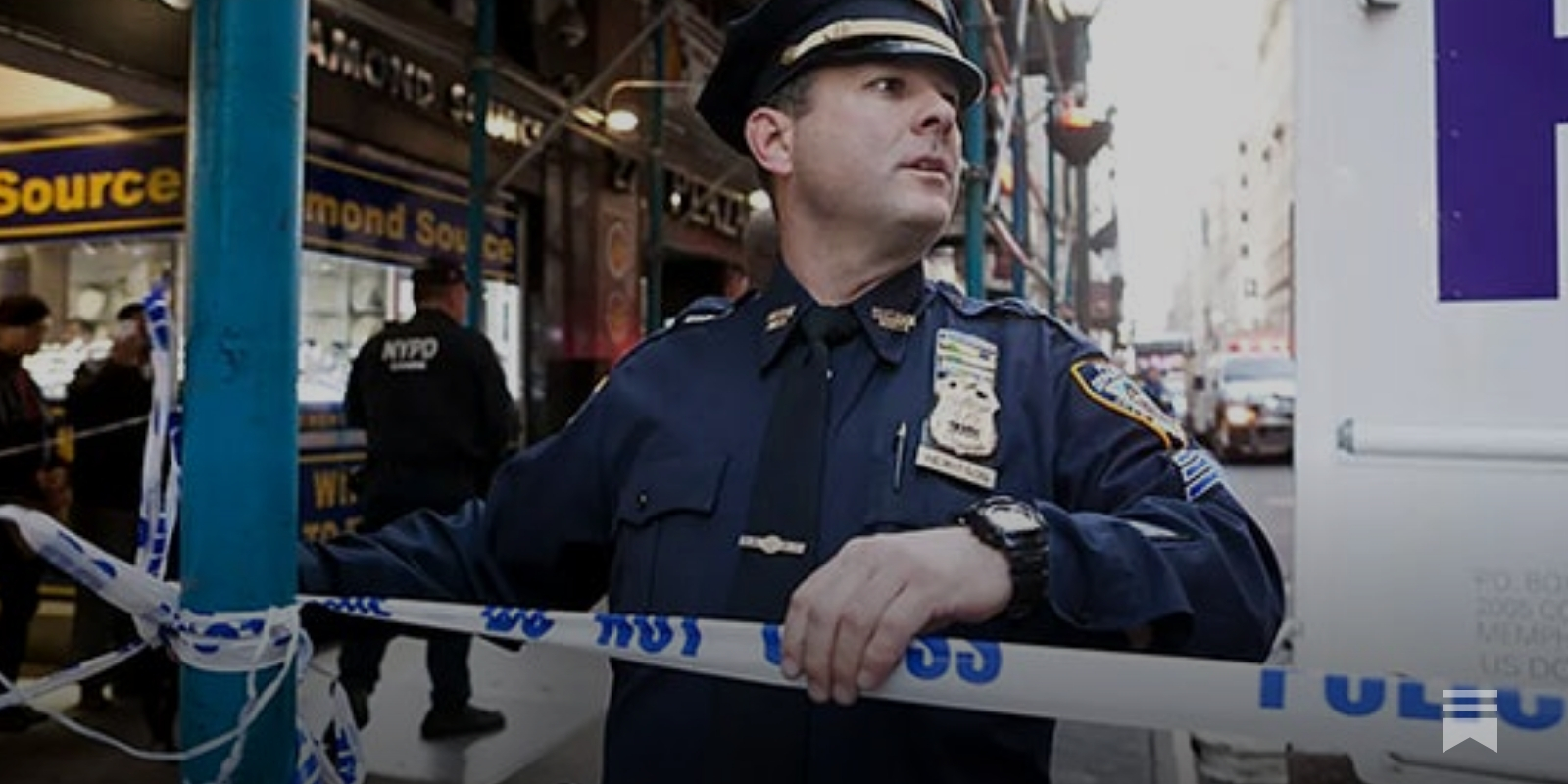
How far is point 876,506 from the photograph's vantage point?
4.76 feet

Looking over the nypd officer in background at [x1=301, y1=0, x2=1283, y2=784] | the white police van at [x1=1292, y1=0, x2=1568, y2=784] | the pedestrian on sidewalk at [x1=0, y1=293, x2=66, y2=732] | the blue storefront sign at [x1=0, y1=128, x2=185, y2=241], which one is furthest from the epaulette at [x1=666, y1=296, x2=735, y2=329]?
the blue storefront sign at [x1=0, y1=128, x2=185, y2=241]

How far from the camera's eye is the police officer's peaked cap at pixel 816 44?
1622mm

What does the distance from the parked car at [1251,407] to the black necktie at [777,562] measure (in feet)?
58.7

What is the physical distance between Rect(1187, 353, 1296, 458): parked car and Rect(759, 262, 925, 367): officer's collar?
1771 centimetres

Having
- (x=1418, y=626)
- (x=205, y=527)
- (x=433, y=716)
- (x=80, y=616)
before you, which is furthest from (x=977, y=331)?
(x=80, y=616)

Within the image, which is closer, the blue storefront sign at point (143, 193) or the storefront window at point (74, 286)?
the blue storefront sign at point (143, 193)

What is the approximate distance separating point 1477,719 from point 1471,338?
636mm

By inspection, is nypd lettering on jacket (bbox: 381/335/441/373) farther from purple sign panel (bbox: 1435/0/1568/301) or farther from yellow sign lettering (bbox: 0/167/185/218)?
purple sign panel (bbox: 1435/0/1568/301)

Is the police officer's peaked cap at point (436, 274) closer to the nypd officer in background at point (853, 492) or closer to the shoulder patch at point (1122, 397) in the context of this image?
the nypd officer in background at point (853, 492)

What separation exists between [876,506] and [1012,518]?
30 centimetres

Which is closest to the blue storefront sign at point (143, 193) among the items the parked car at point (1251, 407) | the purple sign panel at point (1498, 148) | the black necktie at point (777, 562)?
the black necktie at point (777, 562)

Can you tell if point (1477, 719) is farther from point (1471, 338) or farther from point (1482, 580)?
point (1471, 338)

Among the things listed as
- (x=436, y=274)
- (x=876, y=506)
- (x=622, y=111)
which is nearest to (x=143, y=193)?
(x=436, y=274)

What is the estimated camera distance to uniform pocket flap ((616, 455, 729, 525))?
1.52m
